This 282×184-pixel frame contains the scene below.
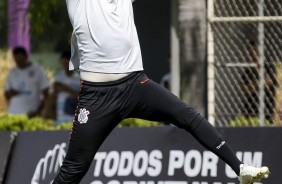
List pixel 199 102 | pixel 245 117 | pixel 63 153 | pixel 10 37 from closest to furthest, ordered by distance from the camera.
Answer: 1. pixel 63 153
2. pixel 245 117
3. pixel 199 102
4. pixel 10 37

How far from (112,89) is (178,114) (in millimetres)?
466

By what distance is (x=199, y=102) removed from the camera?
10773 millimetres

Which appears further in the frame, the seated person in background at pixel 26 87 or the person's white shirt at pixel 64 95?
the person's white shirt at pixel 64 95

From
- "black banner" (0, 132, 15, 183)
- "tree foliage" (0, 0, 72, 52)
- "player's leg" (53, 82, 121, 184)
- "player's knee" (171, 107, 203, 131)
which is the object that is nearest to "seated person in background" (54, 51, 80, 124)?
"tree foliage" (0, 0, 72, 52)

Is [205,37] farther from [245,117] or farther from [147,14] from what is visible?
[147,14]

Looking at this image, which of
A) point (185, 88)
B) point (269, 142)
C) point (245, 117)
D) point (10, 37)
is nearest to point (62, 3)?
point (10, 37)

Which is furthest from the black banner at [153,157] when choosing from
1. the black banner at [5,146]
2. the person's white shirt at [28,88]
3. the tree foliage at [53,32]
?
the tree foliage at [53,32]

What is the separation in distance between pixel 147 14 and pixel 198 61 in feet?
18.0

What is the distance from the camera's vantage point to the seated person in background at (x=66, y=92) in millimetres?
13992

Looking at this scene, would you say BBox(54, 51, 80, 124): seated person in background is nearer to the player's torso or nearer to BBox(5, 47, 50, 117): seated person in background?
BBox(5, 47, 50, 117): seated person in background

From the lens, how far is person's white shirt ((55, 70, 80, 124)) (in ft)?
46.0

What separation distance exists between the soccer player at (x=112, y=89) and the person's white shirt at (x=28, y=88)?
707 centimetres

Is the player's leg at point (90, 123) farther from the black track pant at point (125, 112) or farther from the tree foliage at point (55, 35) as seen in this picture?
the tree foliage at point (55, 35)

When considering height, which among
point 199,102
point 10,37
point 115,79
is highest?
point 115,79
